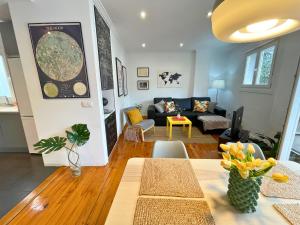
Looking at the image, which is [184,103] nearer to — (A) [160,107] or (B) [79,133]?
(A) [160,107]

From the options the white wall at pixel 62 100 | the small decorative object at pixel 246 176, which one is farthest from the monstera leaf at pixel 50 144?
the small decorative object at pixel 246 176

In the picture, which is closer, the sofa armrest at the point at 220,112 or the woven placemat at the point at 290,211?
the woven placemat at the point at 290,211

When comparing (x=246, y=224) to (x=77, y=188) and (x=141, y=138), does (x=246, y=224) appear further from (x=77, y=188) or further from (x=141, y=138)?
(x=141, y=138)

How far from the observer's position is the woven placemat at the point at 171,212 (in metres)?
0.69

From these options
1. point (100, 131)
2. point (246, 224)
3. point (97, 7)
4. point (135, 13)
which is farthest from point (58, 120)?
point (246, 224)

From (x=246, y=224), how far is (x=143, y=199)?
547 millimetres

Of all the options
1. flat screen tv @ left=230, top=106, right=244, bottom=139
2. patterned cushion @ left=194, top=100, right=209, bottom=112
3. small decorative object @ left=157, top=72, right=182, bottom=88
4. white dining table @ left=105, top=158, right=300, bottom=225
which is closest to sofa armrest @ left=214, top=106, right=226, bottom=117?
patterned cushion @ left=194, top=100, right=209, bottom=112

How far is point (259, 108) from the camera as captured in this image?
3.34 meters

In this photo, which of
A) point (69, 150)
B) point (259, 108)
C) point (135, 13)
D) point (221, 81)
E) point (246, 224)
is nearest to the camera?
point (246, 224)

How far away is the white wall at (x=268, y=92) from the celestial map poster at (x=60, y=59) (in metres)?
3.59

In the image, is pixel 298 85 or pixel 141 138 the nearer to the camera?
pixel 298 85

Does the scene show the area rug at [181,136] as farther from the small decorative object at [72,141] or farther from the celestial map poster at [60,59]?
the celestial map poster at [60,59]

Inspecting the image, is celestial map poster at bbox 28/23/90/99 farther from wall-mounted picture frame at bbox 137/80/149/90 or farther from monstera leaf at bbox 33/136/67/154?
wall-mounted picture frame at bbox 137/80/149/90

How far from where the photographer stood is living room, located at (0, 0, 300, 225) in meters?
0.74
